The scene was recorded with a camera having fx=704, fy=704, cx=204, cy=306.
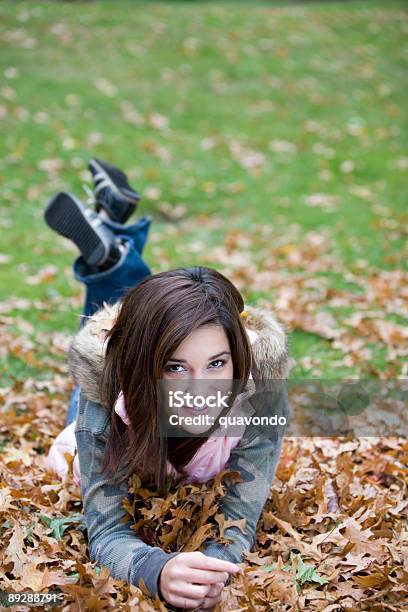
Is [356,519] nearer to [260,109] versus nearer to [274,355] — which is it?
[274,355]

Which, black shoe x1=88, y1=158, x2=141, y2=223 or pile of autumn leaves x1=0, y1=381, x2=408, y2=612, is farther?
black shoe x1=88, y1=158, x2=141, y2=223

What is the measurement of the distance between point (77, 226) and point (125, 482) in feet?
6.64

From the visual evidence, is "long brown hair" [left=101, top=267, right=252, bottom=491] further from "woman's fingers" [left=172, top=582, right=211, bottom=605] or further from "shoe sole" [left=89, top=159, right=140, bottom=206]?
"shoe sole" [left=89, top=159, right=140, bottom=206]

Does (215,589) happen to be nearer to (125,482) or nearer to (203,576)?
(203,576)

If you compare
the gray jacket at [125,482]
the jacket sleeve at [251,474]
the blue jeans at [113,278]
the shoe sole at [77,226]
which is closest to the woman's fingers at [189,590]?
the gray jacket at [125,482]

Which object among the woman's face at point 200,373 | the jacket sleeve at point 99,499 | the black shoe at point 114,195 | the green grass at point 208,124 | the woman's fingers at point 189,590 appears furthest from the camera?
the green grass at point 208,124

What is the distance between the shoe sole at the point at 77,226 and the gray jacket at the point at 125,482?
1.34 metres

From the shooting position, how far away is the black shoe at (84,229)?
3.99 metres

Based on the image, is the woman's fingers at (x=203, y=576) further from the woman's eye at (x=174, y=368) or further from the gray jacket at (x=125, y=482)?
the woman's eye at (x=174, y=368)

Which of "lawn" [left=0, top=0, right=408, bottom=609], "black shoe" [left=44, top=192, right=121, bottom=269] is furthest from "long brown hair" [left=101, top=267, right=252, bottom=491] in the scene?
"black shoe" [left=44, top=192, right=121, bottom=269]

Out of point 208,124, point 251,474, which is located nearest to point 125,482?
point 251,474

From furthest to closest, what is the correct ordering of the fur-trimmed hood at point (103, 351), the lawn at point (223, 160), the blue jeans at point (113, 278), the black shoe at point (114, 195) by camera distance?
1. the lawn at point (223, 160)
2. the black shoe at point (114, 195)
3. the blue jeans at point (113, 278)
4. the fur-trimmed hood at point (103, 351)

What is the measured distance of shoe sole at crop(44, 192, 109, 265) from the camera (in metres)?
3.99

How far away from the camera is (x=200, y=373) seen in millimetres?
2271
